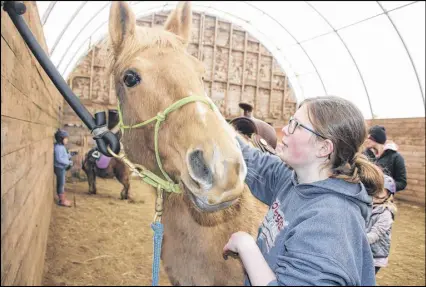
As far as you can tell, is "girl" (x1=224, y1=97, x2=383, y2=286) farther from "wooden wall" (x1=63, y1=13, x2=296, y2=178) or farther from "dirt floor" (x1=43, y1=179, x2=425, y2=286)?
"wooden wall" (x1=63, y1=13, x2=296, y2=178)

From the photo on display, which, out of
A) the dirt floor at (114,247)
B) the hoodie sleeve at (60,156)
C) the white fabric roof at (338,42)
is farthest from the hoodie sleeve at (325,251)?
the hoodie sleeve at (60,156)

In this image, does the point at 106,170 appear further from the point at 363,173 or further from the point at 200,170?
the point at 363,173

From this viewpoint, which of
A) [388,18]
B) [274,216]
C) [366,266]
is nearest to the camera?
[366,266]

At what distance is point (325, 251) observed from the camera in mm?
1007

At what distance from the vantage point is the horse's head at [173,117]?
1.35 meters

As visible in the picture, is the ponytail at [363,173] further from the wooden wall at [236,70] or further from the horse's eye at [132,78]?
the wooden wall at [236,70]

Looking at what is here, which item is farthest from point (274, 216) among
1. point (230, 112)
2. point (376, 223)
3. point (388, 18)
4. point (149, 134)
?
point (230, 112)

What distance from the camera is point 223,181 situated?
4.33 feet

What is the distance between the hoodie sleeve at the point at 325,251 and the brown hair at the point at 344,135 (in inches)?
9.5

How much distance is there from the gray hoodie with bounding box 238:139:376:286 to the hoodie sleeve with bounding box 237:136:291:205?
29cm

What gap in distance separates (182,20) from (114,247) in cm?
400

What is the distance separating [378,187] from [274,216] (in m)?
0.47

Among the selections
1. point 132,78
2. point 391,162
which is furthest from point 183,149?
point 391,162

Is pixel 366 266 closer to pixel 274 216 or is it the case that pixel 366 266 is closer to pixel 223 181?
pixel 274 216
